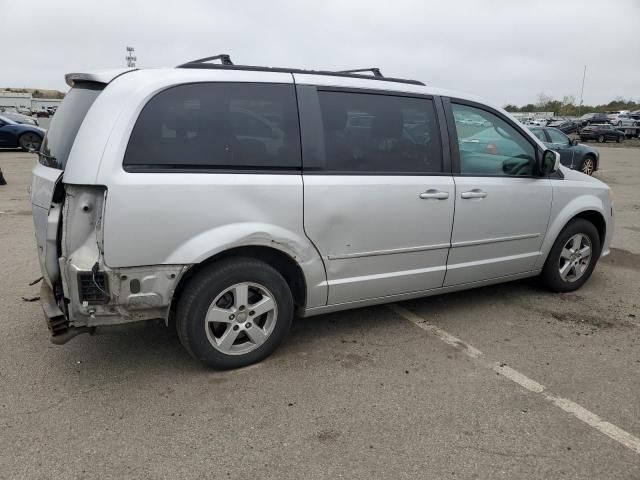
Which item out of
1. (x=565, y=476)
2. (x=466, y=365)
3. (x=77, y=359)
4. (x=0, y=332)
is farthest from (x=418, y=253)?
(x=0, y=332)

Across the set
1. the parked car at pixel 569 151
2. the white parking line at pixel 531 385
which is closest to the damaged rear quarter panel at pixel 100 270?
the white parking line at pixel 531 385

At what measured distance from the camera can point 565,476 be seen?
7.97 ft

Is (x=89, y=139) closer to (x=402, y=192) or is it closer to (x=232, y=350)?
(x=232, y=350)

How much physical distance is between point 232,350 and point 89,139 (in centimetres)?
151

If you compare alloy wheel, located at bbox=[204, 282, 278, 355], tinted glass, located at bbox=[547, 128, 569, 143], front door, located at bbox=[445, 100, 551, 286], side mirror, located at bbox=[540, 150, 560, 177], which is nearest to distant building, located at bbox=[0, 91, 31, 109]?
tinted glass, located at bbox=[547, 128, 569, 143]

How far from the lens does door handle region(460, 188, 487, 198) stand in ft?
13.0

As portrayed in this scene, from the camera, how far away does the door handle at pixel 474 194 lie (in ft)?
13.0

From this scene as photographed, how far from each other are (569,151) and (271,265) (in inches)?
509

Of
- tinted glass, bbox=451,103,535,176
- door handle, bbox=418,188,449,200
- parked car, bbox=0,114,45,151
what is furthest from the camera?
parked car, bbox=0,114,45,151

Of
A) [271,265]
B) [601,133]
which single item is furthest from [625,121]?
[271,265]

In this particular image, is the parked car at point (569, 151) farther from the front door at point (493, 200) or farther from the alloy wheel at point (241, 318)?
the alloy wheel at point (241, 318)

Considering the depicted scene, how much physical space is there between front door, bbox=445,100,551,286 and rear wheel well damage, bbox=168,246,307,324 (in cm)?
127

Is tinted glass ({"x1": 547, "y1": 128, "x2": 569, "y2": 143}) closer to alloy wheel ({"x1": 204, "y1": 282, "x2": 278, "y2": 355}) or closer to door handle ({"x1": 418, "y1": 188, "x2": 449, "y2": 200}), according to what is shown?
door handle ({"x1": 418, "y1": 188, "x2": 449, "y2": 200})

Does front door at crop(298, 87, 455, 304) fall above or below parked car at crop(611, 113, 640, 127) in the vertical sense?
below
